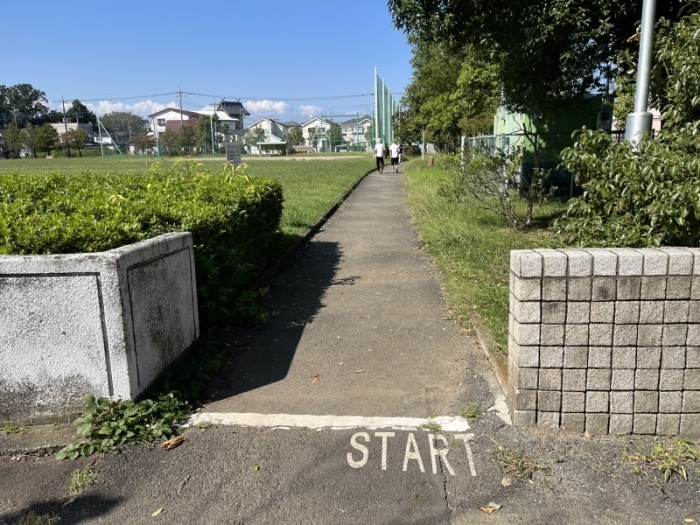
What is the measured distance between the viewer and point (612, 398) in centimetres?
332

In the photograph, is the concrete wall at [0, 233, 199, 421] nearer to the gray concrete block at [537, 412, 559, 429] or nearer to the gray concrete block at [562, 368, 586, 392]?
the gray concrete block at [537, 412, 559, 429]

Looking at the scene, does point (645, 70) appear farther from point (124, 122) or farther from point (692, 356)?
point (124, 122)

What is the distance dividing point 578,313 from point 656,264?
495 mm

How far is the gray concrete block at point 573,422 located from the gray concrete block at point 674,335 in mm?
642

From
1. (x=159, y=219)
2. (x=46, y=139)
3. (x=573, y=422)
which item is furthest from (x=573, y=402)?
(x=46, y=139)

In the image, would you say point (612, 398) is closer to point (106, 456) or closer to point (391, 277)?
point (106, 456)

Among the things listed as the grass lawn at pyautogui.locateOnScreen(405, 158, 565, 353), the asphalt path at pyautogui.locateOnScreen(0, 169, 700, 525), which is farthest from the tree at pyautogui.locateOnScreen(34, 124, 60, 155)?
the asphalt path at pyautogui.locateOnScreen(0, 169, 700, 525)

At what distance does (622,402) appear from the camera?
3318 millimetres

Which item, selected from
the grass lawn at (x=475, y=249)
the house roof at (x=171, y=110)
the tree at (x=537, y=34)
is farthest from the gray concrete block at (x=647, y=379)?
the house roof at (x=171, y=110)

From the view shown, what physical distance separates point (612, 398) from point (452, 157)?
8.37 meters

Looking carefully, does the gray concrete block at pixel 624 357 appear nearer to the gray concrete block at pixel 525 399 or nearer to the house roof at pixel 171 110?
the gray concrete block at pixel 525 399

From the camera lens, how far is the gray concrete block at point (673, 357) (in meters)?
3.23

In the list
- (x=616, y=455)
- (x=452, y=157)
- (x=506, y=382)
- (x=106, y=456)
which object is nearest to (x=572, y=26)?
(x=452, y=157)

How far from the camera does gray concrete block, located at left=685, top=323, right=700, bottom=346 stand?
10.5ft
